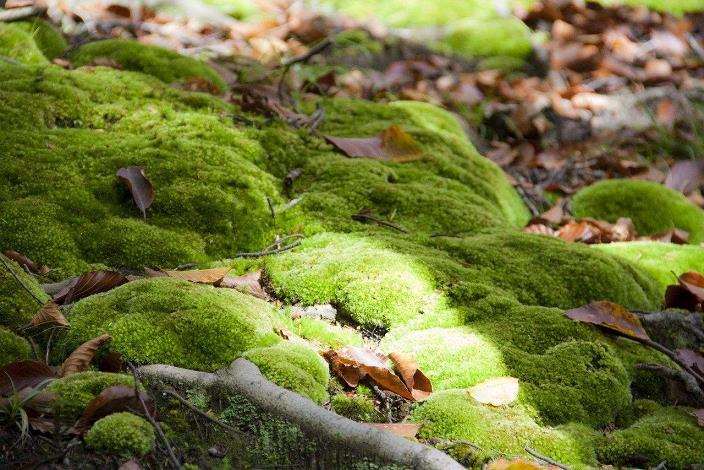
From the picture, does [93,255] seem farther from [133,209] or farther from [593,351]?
[593,351]

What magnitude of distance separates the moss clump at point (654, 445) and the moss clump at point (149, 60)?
3.61m

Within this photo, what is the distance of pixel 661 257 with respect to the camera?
4207 millimetres

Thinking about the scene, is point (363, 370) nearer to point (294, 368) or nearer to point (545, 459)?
point (294, 368)

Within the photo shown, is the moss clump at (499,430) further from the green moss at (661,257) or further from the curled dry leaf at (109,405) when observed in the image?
the green moss at (661,257)

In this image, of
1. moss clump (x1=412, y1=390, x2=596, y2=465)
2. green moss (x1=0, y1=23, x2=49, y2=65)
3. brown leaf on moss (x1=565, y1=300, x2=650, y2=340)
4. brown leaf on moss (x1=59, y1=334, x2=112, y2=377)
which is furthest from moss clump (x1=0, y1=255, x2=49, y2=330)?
green moss (x1=0, y1=23, x2=49, y2=65)

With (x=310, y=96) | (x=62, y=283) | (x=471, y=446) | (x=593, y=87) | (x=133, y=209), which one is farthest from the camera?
(x=593, y=87)

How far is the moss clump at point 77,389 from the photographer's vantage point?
1833mm

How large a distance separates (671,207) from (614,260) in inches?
73.3

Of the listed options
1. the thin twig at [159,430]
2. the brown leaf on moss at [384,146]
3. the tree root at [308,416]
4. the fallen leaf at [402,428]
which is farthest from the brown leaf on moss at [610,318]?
the thin twig at [159,430]

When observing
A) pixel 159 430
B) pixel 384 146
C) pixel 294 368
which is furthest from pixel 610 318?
pixel 159 430

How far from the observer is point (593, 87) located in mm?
7887

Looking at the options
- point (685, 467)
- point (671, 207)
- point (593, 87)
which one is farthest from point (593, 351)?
point (593, 87)

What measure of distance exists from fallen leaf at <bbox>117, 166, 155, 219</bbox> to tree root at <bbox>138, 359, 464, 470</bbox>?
127 cm

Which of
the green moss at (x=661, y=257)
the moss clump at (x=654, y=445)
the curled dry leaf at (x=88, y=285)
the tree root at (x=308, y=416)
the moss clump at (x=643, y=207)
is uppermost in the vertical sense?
the tree root at (x=308, y=416)
